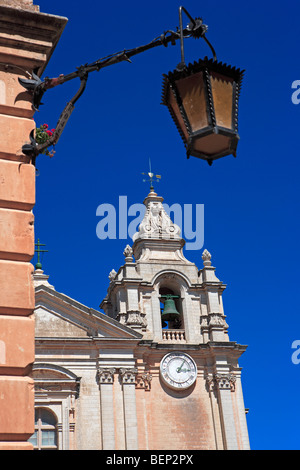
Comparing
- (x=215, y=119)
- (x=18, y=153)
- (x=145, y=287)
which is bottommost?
(x=215, y=119)

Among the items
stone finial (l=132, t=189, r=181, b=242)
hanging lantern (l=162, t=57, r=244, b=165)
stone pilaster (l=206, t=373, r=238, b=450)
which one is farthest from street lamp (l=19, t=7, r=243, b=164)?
stone finial (l=132, t=189, r=181, b=242)

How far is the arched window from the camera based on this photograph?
72.2 feet

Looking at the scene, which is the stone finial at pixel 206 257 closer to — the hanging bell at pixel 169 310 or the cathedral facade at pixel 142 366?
the cathedral facade at pixel 142 366

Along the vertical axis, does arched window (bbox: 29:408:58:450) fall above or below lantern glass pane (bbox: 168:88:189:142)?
above

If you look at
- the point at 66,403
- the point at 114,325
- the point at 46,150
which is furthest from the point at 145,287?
the point at 46,150

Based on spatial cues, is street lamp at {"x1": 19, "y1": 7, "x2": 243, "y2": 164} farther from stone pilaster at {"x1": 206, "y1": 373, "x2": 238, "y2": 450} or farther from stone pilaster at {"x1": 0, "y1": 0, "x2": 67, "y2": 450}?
stone pilaster at {"x1": 206, "y1": 373, "x2": 238, "y2": 450}

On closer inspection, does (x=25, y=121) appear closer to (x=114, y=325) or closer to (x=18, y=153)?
(x=18, y=153)

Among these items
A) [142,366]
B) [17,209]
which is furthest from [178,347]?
[17,209]

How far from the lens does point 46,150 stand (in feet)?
25.1

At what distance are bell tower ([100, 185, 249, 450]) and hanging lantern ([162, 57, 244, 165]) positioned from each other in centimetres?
1899

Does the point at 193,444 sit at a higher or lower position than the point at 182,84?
higher
